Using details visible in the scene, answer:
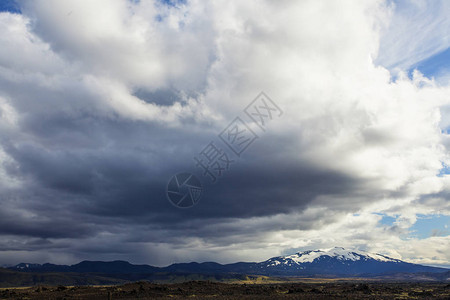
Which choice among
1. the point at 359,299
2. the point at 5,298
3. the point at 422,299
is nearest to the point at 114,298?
the point at 5,298

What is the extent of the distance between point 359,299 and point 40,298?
9921 cm

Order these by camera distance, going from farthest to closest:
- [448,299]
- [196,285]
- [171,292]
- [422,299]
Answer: [196,285]
[171,292]
[422,299]
[448,299]

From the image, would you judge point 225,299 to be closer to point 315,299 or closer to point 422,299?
point 315,299

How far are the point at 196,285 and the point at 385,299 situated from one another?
84.2 meters

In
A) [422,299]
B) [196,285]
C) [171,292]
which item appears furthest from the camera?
[196,285]

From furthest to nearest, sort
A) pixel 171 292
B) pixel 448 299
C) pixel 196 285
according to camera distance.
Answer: pixel 196 285 < pixel 171 292 < pixel 448 299

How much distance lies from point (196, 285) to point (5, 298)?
249 ft

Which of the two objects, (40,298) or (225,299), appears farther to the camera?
(40,298)

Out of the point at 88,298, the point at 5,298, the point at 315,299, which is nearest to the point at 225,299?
the point at 315,299

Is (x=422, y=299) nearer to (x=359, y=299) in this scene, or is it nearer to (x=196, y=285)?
(x=359, y=299)

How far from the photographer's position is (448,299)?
3920 inches

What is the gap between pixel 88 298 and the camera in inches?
4461

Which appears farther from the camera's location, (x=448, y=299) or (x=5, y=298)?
(x=5, y=298)

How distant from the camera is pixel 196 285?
160500 mm
